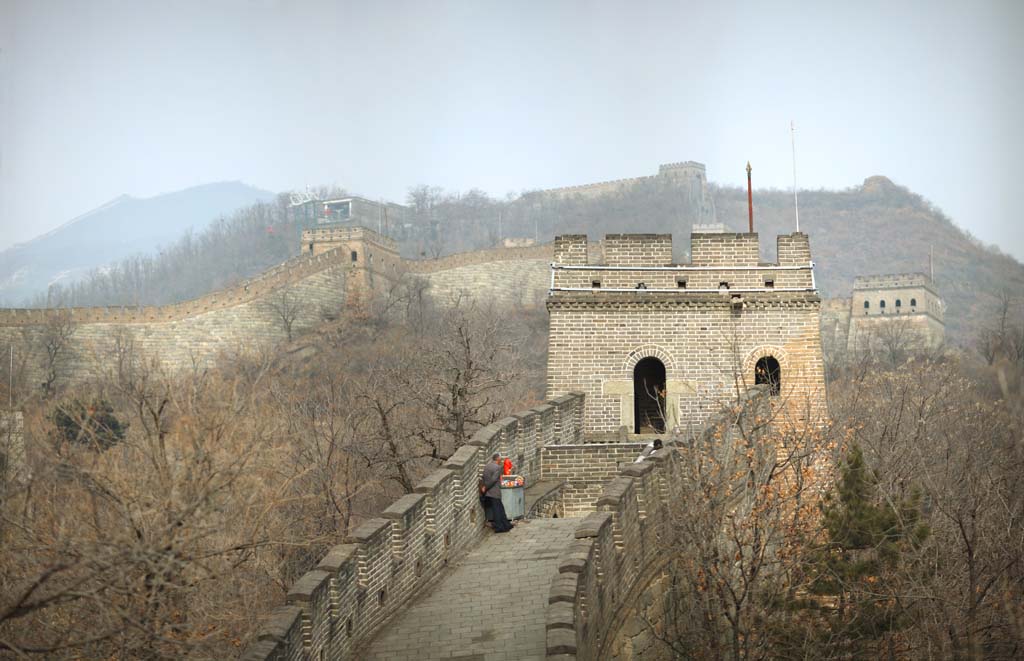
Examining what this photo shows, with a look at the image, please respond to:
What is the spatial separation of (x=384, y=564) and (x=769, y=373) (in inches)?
419

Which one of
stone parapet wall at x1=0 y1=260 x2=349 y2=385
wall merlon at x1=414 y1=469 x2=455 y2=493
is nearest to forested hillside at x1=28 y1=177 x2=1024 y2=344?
stone parapet wall at x1=0 y1=260 x2=349 y2=385

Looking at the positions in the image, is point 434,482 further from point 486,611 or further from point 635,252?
point 635,252

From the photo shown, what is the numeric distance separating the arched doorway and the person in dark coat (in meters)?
6.65

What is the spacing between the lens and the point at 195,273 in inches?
4643

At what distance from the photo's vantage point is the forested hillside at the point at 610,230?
111 metres

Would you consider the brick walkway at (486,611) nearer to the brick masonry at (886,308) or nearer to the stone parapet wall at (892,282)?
the brick masonry at (886,308)

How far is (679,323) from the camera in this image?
2181cm

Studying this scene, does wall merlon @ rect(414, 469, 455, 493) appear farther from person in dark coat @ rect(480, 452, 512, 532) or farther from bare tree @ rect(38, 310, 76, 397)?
bare tree @ rect(38, 310, 76, 397)

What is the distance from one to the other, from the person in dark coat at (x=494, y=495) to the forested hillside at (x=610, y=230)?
83576 mm

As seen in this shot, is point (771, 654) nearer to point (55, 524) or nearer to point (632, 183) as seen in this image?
point (55, 524)

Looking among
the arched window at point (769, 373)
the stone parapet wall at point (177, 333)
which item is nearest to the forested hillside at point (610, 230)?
the stone parapet wall at point (177, 333)

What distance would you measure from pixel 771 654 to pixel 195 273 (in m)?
108

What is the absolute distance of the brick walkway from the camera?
12.2 meters

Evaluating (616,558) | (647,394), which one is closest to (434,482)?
(616,558)
